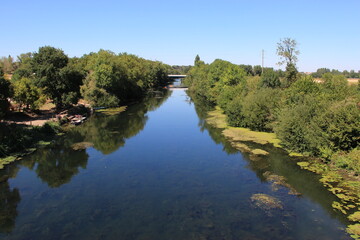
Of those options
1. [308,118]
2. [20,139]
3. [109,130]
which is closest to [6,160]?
[20,139]

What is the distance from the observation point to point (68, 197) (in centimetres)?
2642

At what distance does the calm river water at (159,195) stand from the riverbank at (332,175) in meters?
0.85

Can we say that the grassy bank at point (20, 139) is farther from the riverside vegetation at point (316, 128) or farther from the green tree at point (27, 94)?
the riverside vegetation at point (316, 128)

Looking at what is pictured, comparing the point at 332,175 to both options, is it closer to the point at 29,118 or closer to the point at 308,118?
the point at 308,118

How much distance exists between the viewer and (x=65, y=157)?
3769 cm

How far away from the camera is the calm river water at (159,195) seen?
21.0 m

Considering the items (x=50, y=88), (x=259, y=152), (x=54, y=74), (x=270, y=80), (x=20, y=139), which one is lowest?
(x=259, y=152)

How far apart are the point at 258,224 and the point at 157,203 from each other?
842 cm

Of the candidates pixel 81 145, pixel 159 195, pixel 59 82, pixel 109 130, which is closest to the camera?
pixel 159 195

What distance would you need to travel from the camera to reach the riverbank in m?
22.9

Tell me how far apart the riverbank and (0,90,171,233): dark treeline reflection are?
18.6 meters

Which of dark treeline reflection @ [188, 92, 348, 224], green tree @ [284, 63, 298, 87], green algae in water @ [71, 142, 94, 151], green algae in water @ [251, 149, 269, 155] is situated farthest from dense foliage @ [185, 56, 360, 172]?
green algae in water @ [71, 142, 94, 151]

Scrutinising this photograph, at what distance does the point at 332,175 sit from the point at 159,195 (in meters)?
17.5

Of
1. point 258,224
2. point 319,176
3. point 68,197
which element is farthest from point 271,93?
point 68,197
